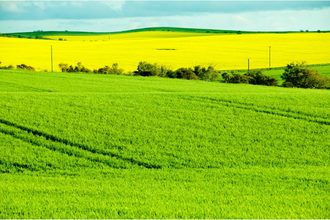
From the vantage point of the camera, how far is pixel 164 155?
14.9 meters

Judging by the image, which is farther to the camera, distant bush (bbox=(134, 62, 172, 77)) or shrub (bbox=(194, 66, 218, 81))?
distant bush (bbox=(134, 62, 172, 77))

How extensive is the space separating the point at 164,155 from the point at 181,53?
6646 centimetres

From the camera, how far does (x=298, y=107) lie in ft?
70.2

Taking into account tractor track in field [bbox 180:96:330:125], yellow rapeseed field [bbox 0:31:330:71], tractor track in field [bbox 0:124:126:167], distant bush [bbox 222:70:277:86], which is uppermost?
yellow rapeseed field [bbox 0:31:330:71]

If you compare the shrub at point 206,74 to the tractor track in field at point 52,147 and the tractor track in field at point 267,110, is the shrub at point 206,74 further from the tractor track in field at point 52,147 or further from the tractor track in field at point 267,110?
the tractor track in field at point 52,147

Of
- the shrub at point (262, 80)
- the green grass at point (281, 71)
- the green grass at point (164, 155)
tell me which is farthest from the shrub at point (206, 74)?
the green grass at point (164, 155)

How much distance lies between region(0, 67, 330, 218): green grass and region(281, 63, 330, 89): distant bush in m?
23.9

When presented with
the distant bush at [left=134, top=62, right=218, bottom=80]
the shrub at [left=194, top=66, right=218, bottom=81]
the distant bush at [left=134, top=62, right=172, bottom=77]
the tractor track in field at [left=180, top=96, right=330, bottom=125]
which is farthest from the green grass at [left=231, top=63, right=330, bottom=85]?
the tractor track in field at [left=180, top=96, right=330, bottom=125]

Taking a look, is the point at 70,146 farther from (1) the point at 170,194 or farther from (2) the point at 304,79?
(2) the point at 304,79

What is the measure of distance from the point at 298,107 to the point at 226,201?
11573 mm

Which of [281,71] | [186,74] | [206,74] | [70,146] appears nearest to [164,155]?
[70,146]

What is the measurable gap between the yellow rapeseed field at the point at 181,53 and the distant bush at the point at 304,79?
590 inches

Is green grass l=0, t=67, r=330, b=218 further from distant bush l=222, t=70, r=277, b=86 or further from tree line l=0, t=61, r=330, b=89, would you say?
tree line l=0, t=61, r=330, b=89

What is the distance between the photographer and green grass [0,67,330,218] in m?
10.3
